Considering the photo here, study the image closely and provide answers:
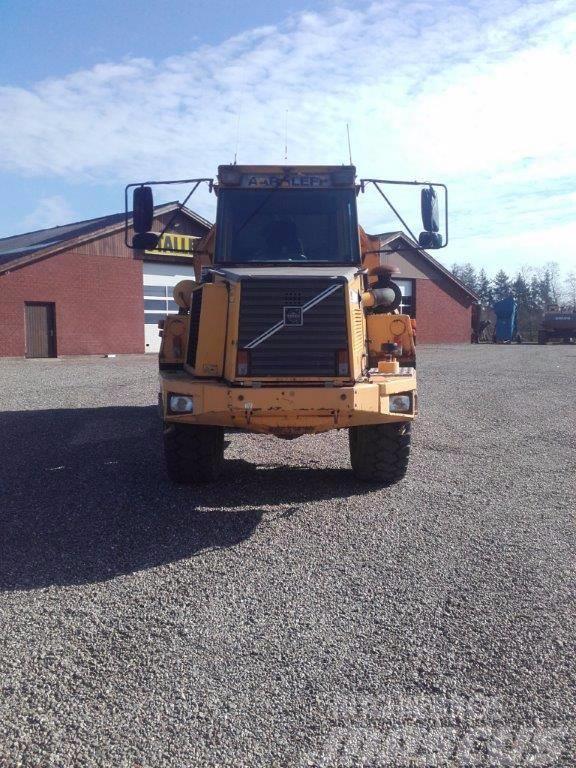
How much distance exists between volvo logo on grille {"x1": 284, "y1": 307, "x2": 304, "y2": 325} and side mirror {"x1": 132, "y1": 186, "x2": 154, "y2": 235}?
6.47 feet

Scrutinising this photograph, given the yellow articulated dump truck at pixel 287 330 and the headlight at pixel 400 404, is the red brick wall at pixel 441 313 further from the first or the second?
the headlight at pixel 400 404

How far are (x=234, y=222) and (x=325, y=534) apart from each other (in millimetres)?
3354

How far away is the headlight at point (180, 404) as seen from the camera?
22.3 feet

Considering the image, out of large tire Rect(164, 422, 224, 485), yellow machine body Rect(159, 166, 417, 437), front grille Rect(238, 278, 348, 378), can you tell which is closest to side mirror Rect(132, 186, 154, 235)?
yellow machine body Rect(159, 166, 417, 437)

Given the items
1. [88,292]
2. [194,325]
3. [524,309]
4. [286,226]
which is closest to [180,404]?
[194,325]

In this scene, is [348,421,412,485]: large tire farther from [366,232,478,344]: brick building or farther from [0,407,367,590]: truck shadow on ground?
[366,232,478,344]: brick building

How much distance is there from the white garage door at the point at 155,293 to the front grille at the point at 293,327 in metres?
26.7

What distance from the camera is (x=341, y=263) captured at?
773 cm

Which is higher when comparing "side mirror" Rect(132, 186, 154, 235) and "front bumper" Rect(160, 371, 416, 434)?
"side mirror" Rect(132, 186, 154, 235)

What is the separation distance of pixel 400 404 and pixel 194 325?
6.84 ft

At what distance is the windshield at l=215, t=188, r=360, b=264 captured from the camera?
779 centimetres

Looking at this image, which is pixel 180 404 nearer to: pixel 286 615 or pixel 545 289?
pixel 286 615

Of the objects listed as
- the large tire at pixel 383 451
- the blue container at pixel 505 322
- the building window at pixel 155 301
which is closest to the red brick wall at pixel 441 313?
the blue container at pixel 505 322

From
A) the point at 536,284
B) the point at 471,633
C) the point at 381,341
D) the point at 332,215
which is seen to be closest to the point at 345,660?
the point at 471,633
